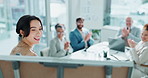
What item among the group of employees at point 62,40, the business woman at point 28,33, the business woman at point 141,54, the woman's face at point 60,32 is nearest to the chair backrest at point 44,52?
the group of employees at point 62,40

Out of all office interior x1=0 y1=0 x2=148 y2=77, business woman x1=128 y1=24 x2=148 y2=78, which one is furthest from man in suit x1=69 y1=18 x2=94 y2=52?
business woman x1=128 y1=24 x2=148 y2=78

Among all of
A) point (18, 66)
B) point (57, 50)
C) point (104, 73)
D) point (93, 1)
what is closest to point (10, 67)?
point (18, 66)

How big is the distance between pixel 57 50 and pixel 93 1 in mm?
2310

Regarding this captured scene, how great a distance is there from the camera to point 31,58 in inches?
36.3

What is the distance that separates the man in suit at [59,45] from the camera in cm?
288

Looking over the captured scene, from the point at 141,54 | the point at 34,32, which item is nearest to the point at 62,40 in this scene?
the point at 141,54

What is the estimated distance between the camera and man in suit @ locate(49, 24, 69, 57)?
9.46ft

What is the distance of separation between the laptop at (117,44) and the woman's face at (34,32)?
6.54ft

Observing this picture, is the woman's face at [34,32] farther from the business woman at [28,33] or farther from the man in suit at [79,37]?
the man in suit at [79,37]

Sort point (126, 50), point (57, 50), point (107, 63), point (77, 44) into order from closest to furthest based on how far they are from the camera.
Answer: point (107, 63) < point (57, 50) < point (126, 50) < point (77, 44)

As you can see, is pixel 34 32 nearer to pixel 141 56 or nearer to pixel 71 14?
pixel 141 56

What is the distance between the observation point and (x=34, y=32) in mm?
1390

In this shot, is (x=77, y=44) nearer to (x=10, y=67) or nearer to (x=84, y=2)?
(x=84, y=2)

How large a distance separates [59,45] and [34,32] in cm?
156
